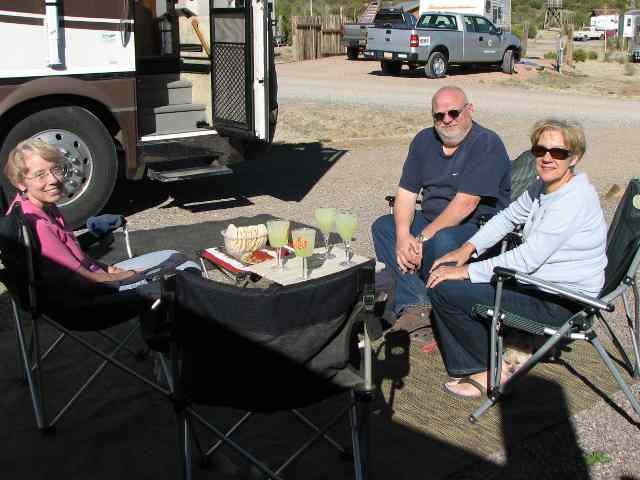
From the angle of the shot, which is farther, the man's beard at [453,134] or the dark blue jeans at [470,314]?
the man's beard at [453,134]

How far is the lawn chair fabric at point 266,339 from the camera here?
8.09 ft

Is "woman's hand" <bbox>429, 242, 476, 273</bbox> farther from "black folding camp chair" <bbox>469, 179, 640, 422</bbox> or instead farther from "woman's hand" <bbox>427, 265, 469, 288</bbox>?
"black folding camp chair" <bbox>469, 179, 640, 422</bbox>

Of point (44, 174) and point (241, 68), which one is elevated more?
point (241, 68)

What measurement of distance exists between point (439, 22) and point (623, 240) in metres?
19.0

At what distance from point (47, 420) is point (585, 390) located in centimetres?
232

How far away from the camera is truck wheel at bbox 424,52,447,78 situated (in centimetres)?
2141

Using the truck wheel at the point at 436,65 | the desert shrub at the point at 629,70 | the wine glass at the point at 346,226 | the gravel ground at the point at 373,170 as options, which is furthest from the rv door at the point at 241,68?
the desert shrub at the point at 629,70

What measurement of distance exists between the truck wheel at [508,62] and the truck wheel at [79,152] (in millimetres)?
18154

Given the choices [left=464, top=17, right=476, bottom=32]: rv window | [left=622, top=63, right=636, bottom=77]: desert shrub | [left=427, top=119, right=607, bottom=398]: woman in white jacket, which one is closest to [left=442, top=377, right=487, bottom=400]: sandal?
[left=427, top=119, right=607, bottom=398]: woman in white jacket

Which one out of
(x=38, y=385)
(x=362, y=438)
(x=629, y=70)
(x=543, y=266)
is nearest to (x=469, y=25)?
(x=629, y=70)

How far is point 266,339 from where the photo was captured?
2.53 metres

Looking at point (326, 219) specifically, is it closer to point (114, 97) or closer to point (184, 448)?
point (184, 448)

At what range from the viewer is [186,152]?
22.9 ft

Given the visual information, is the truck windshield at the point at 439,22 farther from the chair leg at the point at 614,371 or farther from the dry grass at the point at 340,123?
the chair leg at the point at 614,371
